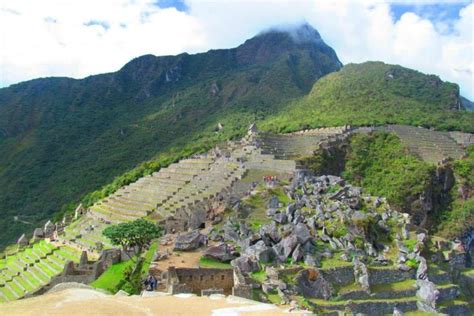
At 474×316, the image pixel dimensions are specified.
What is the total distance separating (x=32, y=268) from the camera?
34.9 m

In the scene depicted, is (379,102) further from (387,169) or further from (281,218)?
(281,218)

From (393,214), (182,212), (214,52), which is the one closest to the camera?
(393,214)

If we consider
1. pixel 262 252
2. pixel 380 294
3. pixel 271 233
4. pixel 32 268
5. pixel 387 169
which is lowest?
pixel 32 268

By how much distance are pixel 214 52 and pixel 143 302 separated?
6105 inches

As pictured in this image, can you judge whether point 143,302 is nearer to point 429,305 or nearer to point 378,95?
point 429,305

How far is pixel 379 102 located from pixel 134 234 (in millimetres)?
54633

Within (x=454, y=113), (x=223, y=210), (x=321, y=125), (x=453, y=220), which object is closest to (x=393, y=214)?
(x=223, y=210)

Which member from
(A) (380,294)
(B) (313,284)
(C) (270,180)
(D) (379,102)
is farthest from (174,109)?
(B) (313,284)

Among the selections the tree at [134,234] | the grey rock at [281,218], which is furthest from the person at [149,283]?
the grey rock at [281,218]

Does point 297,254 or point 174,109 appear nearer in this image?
point 297,254

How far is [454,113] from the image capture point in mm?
70250

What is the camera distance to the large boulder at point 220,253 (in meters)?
20.7

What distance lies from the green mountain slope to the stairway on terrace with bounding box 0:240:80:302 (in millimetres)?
35090

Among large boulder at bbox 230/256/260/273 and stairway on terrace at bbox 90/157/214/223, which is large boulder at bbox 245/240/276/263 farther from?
stairway on terrace at bbox 90/157/214/223
